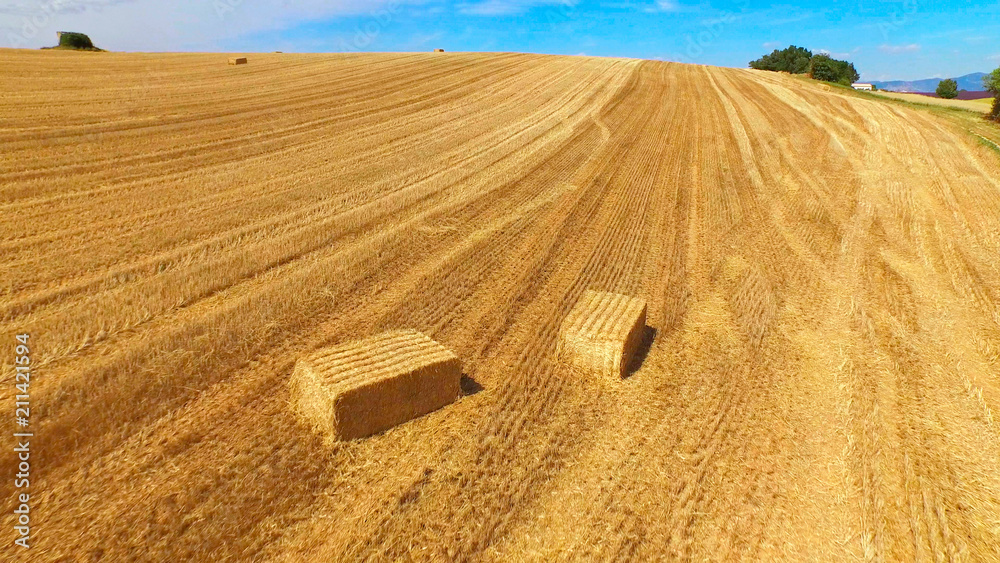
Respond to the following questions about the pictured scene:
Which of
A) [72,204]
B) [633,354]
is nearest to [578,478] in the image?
[633,354]

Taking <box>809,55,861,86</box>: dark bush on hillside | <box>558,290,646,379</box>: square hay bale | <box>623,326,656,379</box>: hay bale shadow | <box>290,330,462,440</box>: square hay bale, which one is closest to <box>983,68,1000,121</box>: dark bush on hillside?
<box>809,55,861,86</box>: dark bush on hillside

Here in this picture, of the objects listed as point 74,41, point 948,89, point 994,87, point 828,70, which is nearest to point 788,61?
point 828,70

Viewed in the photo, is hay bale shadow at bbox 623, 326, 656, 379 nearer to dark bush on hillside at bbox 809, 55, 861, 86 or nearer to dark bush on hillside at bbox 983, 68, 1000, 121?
dark bush on hillside at bbox 983, 68, 1000, 121

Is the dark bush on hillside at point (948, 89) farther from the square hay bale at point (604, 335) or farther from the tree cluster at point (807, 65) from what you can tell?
the square hay bale at point (604, 335)

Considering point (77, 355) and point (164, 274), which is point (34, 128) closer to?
point (164, 274)

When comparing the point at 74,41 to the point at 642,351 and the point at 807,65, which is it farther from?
the point at 807,65
